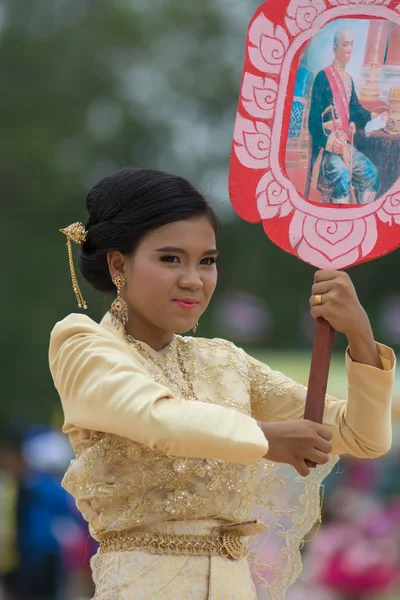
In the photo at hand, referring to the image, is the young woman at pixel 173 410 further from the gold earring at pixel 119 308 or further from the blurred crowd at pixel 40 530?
the blurred crowd at pixel 40 530

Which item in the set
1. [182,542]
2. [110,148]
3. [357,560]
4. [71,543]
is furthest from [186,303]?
[110,148]

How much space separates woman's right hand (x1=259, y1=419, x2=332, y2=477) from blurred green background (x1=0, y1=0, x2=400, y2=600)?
10.7 m

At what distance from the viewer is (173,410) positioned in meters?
2.69

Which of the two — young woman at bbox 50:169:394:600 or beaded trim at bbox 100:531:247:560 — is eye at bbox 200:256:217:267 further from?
beaded trim at bbox 100:531:247:560

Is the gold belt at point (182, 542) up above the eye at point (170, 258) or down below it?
below

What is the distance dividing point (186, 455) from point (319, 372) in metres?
0.51

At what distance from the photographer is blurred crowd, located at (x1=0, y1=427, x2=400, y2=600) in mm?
7625

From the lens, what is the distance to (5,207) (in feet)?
48.1

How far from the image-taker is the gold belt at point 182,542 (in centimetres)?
296

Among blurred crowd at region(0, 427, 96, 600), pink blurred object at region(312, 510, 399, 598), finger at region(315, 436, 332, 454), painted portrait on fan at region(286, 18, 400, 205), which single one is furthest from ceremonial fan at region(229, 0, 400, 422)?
pink blurred object at region(312, 510, 399, 598)

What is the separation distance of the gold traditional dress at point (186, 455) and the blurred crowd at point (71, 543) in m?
3.98

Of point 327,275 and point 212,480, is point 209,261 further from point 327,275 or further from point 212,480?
point 212,480

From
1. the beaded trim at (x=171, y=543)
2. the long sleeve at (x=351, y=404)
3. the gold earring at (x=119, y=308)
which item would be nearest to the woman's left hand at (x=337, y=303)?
the long sleeve at (x=351, y=404)

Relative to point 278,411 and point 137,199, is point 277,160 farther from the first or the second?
point 278,411
